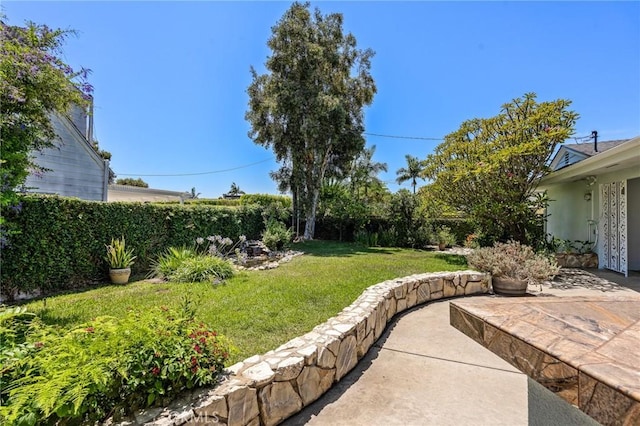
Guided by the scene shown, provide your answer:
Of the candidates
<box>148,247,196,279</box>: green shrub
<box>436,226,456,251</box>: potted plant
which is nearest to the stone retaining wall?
<box>148,247,196,279</box>: green shrub

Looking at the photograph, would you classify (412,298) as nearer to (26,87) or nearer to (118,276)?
(118,276)

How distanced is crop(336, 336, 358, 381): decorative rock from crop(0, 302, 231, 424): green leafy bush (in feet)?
4.47

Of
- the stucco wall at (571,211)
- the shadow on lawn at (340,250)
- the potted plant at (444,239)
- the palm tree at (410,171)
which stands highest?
the palm tree at (410,171)

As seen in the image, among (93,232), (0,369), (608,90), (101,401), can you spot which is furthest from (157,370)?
(608,90)

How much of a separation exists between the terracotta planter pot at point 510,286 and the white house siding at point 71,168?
12203 mm

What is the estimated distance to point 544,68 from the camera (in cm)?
1055

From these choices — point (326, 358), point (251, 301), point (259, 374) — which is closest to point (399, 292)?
point (251, 301)

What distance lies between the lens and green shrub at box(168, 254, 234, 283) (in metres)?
6.56

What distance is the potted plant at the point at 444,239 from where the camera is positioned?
44.8 ft

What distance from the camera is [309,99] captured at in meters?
14.9

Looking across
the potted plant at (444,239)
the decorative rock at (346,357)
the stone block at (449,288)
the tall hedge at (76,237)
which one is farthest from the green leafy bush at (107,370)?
the potted plant at (444,239)

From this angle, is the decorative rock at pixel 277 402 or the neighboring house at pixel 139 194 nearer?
the decorative rock at pixel 277 402

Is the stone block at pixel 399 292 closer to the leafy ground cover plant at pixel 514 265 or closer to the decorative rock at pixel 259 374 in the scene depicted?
the leafy ground cover plant at pixel 514 265

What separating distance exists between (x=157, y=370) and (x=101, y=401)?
0.32m
